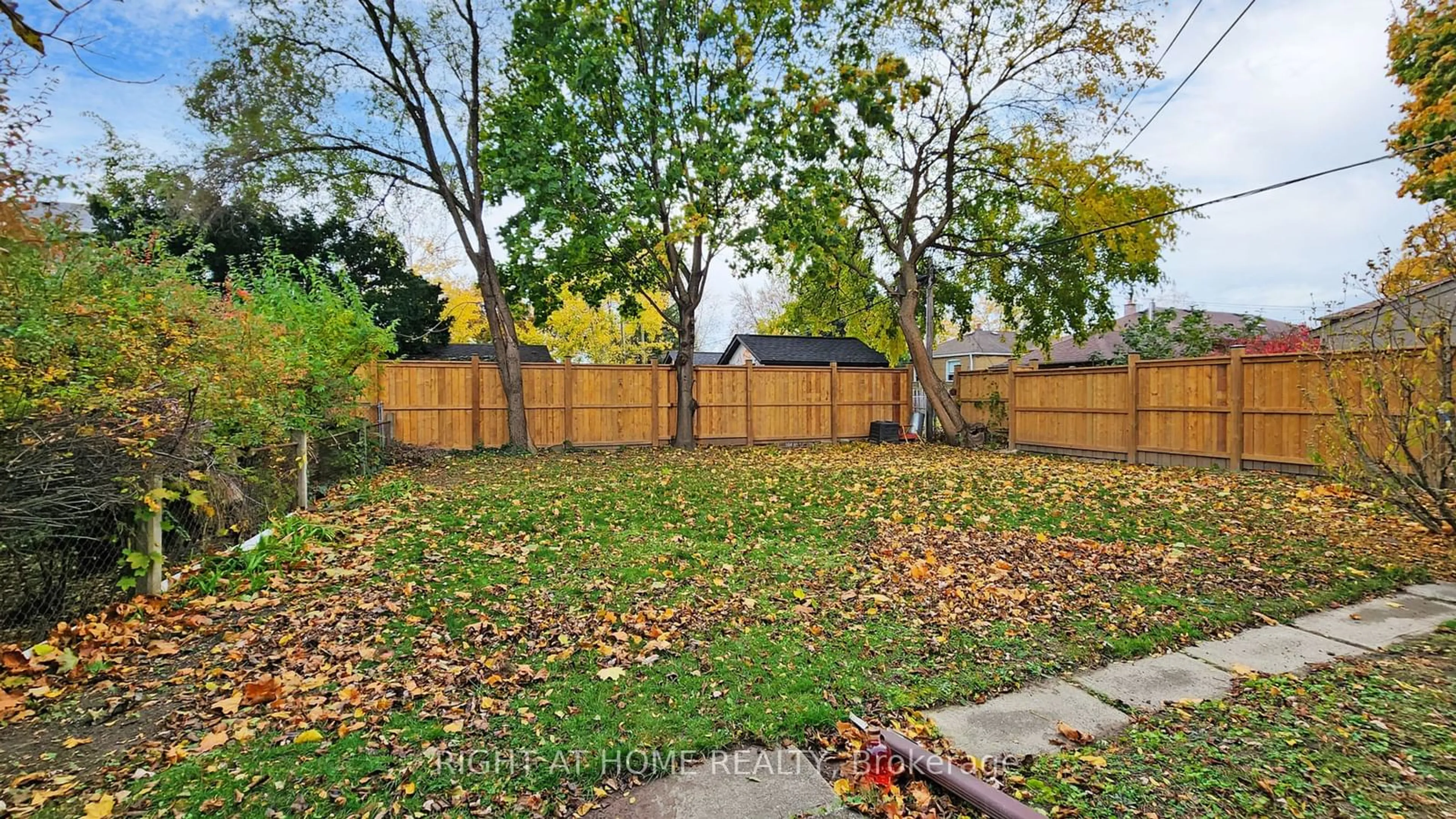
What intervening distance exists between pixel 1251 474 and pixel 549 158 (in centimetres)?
1122

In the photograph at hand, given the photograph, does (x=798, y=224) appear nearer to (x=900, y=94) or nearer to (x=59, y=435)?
(x=900, y=94)

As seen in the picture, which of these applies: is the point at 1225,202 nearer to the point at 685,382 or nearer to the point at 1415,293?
the point at 1415,293

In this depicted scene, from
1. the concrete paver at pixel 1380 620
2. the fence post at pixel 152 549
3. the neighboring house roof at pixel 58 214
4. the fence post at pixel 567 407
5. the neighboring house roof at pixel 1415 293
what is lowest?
the concrete paver at pixel 1380 620

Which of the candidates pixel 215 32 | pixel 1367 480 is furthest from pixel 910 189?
pixel 215 32

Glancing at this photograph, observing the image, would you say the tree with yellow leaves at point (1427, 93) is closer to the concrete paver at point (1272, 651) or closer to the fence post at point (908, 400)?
the concrete paver at point (1272, 651)

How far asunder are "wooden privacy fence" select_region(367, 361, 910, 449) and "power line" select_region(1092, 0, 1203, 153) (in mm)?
6368

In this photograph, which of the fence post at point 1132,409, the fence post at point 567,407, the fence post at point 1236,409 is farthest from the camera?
the fence post at point 567,407

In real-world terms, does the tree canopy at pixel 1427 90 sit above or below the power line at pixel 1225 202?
above

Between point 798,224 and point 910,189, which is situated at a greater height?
point 910,189

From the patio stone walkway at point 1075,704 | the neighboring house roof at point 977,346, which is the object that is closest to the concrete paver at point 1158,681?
the patio stone walkway at point 1075,704

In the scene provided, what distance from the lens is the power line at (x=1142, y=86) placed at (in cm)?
912

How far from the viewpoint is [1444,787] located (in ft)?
6.24

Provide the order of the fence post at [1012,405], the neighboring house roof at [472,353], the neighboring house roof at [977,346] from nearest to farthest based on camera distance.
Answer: the fence post at [1012,405] < the neighboring house roof at [472,353] < the neighboring house roof at [977,346]

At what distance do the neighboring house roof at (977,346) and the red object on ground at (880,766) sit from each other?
3325cm
